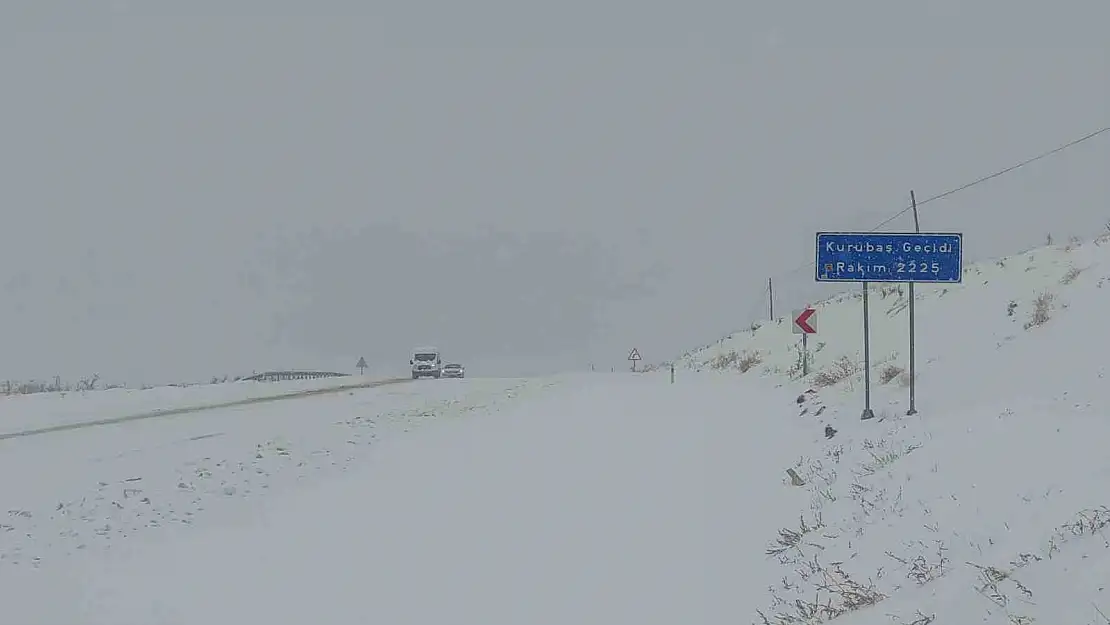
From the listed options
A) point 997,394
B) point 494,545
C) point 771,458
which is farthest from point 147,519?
point 997,394

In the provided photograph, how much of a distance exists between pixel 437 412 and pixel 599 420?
249 inches

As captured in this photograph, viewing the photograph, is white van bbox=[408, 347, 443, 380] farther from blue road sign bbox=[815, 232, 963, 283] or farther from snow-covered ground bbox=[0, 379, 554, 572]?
blue road sign bbox=[815, 232, 963, 283]

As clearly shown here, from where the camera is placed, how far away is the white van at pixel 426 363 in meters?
60.5

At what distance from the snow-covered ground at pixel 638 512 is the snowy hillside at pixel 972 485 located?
4cm

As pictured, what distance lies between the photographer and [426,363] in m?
60.9

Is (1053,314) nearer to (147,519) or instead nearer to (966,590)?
(966,590)

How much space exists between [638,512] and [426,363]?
164 ft

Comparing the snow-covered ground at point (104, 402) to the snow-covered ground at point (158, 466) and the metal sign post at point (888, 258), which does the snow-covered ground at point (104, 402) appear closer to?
the snow-covered ground at point (158, 466)

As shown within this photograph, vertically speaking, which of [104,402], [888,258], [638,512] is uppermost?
[888,258]

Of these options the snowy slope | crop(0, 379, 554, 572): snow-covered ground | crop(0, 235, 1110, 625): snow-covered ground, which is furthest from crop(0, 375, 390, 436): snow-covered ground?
the snowy slope

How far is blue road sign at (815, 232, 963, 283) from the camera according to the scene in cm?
1598

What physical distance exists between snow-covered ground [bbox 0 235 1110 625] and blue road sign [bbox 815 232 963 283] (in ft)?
6.38

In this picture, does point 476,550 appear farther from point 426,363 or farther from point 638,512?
point 426,363

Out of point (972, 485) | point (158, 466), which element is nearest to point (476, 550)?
point (972, 485)
